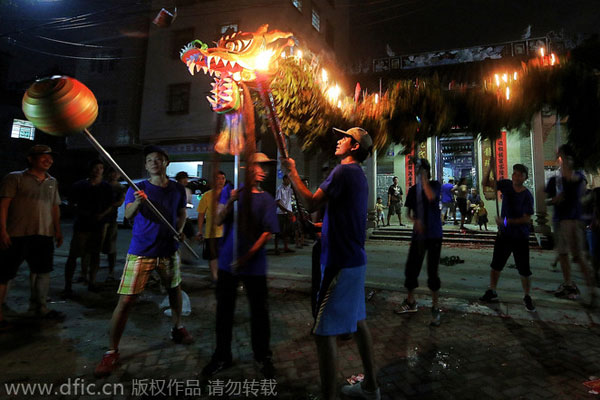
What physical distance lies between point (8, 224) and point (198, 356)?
9.76ft

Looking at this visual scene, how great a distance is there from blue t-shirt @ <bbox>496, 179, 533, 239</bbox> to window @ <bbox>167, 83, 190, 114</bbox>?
17821 millimetres

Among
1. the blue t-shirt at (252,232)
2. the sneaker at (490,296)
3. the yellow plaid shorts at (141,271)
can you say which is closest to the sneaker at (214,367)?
the blue t-shirt at (252,232)

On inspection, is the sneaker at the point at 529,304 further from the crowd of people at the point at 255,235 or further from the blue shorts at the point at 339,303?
the blue shorts at the point at 339,303

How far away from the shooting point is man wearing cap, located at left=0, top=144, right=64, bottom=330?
3580mm

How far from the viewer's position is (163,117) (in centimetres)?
1872

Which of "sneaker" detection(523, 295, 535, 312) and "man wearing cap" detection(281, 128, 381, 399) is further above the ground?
"man wearing cap" detection(281, 128, 381, 399)

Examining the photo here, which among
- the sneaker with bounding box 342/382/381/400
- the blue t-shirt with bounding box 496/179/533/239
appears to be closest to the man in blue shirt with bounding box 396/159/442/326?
the blue t-shirt with bounding box 496/179/533/239

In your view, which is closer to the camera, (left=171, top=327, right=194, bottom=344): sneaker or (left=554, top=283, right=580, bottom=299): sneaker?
(left=171, top=327, right=194, bottom=344): sneaker

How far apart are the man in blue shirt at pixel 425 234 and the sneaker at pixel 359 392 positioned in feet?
6.45

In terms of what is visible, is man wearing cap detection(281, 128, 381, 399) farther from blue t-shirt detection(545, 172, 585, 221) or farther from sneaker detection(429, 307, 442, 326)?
blue t-shirt detection(545, 172, 585, 221)

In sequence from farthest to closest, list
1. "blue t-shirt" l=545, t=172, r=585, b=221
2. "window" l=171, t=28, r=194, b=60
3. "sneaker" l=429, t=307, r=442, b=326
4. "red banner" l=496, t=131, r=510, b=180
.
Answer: "window" l=171, t=28, r=194, b=60, "red banner" l=496, t=131, r=510, b=180, "blue t-shirt" l=545, t=172, r=585, b=221, "sneaker" l=429, t=307, r=442, b=326

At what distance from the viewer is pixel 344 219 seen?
87.0 inches

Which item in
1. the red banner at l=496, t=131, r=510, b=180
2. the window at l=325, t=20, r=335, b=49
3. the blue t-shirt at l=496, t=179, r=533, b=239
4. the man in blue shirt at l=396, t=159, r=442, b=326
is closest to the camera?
the man in blue shirt at l=396, t=159, r=442, b=326

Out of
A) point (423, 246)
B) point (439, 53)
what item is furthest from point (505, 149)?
point (423, 246)
